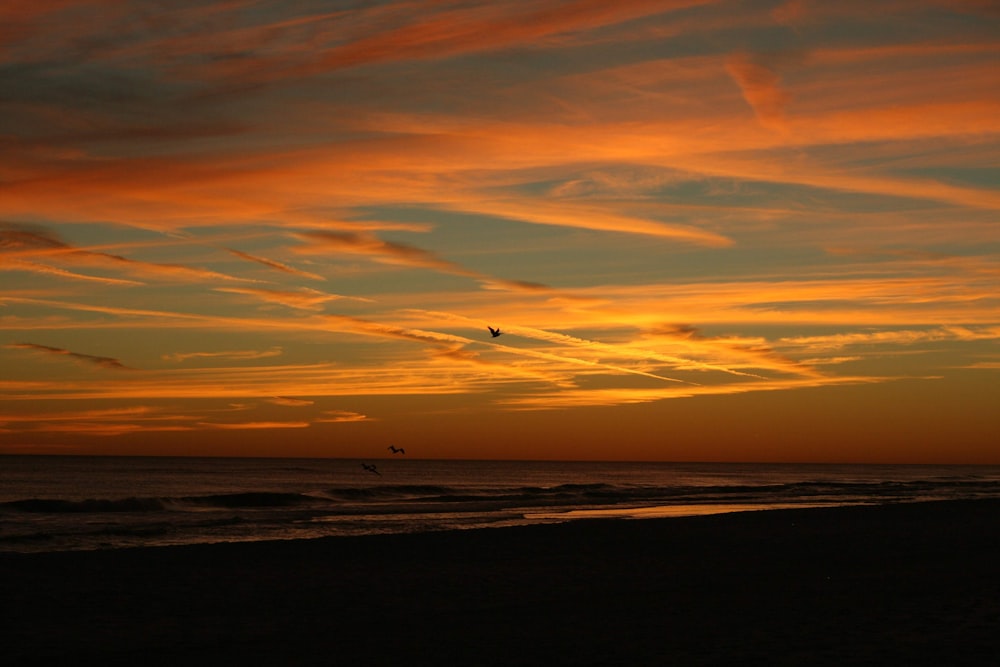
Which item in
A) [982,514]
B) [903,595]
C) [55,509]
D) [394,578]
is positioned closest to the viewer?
[903,595]

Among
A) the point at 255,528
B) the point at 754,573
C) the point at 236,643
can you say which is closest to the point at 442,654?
the point at 236,643

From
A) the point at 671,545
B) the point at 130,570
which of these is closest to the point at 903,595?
the point at 671,545

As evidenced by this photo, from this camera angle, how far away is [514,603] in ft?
55.3

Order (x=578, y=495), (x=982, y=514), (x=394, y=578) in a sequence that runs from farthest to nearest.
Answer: (x=578, y=495)
(x=982, y=514)
(x=394, y=578)

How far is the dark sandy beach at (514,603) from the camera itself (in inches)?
499

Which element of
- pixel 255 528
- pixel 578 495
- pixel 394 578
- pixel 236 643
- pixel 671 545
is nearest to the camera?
pixel 236 643

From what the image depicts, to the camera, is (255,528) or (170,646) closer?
(170,646)

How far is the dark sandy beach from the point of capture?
12.7 meters

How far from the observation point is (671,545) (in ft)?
89.1

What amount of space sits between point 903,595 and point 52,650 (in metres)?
13.4

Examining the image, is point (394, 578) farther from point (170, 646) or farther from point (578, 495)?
point (578, 495)

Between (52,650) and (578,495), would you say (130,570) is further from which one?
(578,495)

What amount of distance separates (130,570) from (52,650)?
332 inches

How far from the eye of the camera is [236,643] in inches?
535
